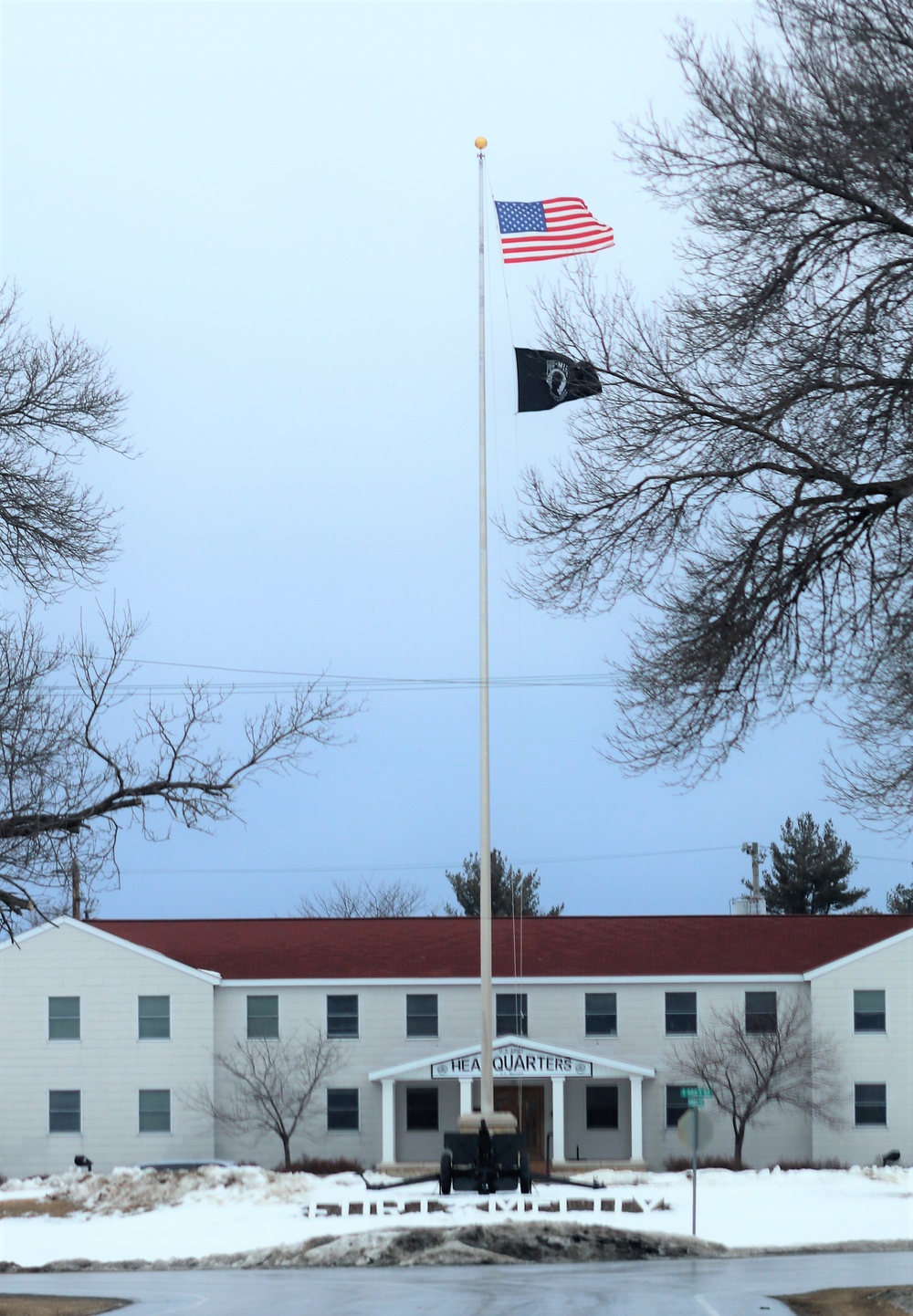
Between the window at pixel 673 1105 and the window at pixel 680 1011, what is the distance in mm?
1596

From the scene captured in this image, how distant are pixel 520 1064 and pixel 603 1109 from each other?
3.32 m

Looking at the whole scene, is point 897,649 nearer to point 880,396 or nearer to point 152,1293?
point 880,396

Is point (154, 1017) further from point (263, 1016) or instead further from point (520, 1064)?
point (520, 1064)

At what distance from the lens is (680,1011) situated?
151 feet

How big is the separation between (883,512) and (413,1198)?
21.6 meters

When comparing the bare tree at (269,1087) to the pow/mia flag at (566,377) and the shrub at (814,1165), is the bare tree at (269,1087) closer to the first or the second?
the shrub at (814,1165)

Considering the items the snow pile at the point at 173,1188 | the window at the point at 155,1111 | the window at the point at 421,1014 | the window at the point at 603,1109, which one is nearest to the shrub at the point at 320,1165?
the window at the point at 155,1111

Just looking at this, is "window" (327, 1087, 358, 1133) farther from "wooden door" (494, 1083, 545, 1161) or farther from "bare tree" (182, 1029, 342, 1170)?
"wooden door" (494, 1083, 545, 1161)

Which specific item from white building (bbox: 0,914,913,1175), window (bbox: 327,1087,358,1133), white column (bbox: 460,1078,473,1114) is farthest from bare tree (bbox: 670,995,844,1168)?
window (bbox: 327,1087,358,1133)

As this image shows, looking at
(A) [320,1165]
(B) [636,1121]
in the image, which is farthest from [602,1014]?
(A) [320,1165]

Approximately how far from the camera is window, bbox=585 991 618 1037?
151 ft

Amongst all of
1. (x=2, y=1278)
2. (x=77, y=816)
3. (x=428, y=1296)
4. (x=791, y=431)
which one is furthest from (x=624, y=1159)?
(x=791, y=431)

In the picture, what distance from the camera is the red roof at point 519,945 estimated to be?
46594mm

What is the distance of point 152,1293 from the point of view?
1967 cm
